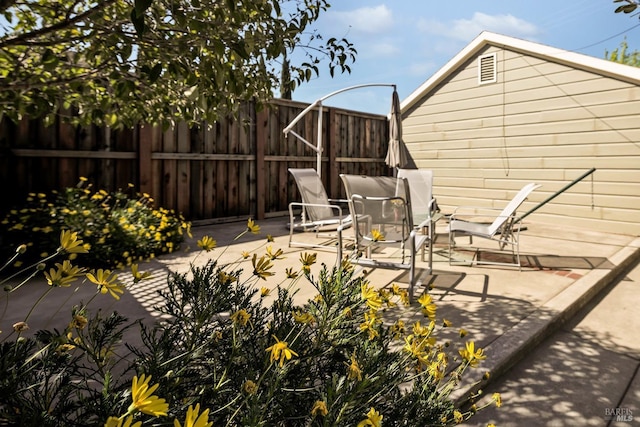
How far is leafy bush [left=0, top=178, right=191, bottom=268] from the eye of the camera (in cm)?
392

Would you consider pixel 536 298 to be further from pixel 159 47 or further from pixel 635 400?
pixel 159 47

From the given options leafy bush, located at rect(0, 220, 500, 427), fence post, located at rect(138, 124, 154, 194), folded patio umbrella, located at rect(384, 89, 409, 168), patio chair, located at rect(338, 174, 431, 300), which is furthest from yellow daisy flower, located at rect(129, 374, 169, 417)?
folded patio umbrella, located at rect(384, 89, 409, 168)

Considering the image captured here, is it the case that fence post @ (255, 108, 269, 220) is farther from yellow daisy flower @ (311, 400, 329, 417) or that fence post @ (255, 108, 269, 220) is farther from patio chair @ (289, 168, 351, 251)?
yellow daisy flower @ (311, 400, 329, 417)

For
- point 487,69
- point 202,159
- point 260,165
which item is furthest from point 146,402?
point 487,69

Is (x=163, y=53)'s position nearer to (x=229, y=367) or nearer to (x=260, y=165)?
(x=229, y=367)

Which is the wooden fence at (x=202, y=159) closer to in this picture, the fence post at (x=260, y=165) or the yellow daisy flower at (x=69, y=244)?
the fence post at (x=260, y=165)

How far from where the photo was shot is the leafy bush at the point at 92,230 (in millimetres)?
3916

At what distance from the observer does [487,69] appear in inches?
337

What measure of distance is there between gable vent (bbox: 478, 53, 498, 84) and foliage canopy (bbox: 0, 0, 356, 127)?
738 centimetres

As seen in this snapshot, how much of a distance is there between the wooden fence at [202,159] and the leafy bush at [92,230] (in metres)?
0.72

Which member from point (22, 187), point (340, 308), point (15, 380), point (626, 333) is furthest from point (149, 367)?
point (22, 187)

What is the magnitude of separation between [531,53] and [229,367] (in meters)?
9.06

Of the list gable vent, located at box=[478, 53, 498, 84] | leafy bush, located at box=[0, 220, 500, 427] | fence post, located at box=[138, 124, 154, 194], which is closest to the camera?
leafy bush, located at box=[0, 220, 500, 427]

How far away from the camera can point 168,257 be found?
183 inches
